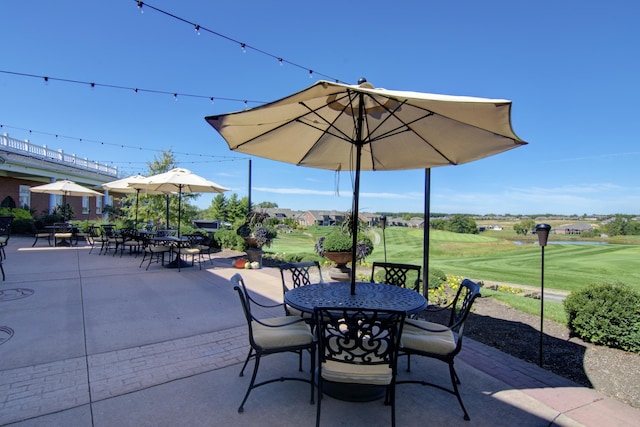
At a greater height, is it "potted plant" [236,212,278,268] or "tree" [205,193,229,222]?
"tree" [205,193,229,222]

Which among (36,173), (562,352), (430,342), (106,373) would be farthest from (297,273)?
(36,173)

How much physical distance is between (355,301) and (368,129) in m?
1.71

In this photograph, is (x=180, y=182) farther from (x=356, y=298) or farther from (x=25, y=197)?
(x=25, y=197)

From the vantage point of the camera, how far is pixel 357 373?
6.16ft

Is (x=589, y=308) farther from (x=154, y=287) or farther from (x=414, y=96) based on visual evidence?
(x=154, y=287)

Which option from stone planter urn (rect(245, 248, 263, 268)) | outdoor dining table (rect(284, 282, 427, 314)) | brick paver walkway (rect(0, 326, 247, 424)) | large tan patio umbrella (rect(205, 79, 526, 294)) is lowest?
brick paver walkway (rect(0, 326, 247, 424))

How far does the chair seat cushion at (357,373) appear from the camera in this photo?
6.08ft

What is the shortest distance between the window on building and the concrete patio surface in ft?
63.7

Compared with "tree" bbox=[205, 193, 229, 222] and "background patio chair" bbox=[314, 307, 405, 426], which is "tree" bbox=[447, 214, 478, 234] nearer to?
"tree" bbox=[205, 193, 229, 222]

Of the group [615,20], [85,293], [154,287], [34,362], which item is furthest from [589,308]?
[615,20]

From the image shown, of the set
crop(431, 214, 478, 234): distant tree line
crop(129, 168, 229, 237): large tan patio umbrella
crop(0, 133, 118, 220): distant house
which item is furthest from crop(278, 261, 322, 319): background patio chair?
crop(431, 214, 478, 234): distant tree line

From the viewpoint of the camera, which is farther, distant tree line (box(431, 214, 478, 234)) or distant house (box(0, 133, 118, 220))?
distant tree line (box(431, 214, 478, 234))

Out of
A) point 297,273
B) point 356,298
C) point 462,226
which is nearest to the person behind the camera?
point 356,298

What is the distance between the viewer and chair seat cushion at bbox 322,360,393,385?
73.0 inches
